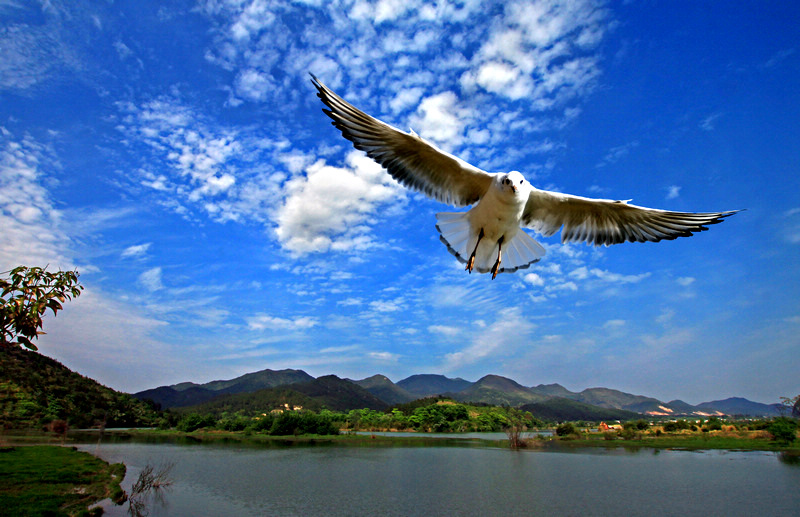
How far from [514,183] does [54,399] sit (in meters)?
78.3

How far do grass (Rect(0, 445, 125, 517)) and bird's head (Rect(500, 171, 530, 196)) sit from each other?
17915 mm

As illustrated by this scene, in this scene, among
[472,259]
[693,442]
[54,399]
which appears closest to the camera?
[472,259]

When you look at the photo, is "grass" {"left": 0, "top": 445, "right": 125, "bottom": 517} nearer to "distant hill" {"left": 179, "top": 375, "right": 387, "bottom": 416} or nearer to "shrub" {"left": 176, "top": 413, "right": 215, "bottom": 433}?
"shrub" {"left": 176, "top": 413, "right": 215, "bottom": 433}

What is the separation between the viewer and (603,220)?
602 centimetres

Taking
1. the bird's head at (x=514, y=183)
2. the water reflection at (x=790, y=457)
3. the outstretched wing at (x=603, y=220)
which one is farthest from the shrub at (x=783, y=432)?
the bird's head at (x=514, y=183)

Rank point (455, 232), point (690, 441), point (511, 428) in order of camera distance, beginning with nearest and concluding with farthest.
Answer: point (455, 232)
point (690, 441)
point (511, 428)

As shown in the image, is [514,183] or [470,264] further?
[470,264]

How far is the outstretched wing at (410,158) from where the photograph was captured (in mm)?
5102

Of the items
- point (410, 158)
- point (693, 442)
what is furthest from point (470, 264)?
point (693, 442)

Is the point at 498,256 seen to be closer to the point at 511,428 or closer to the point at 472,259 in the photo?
the point at 472,259

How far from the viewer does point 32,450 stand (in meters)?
29.7

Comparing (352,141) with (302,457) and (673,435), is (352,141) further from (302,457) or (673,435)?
(673,435)

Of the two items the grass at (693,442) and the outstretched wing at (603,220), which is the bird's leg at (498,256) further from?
the grass at (693,442)

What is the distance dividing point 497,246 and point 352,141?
2.20m
